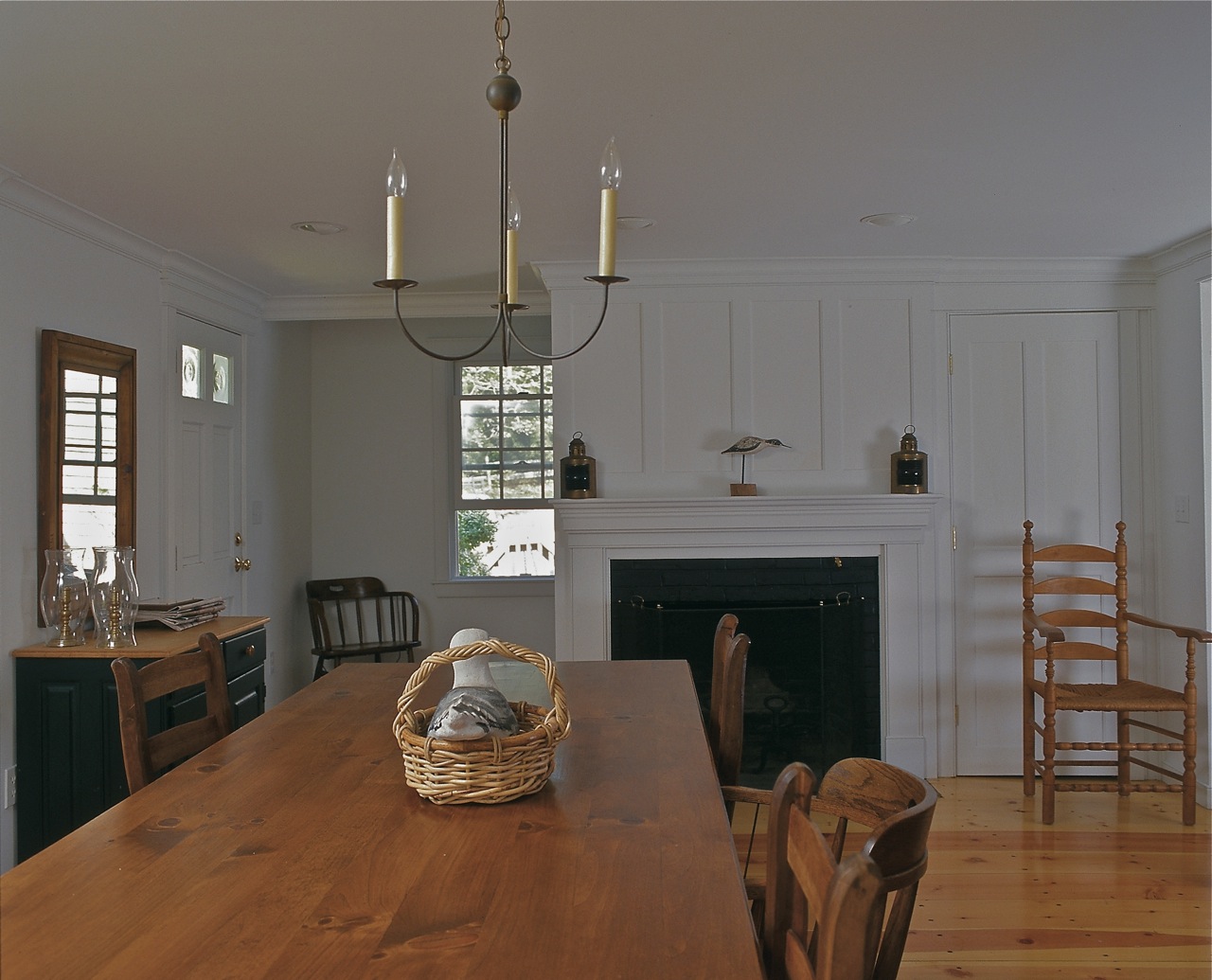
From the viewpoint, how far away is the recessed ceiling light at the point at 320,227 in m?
3.95

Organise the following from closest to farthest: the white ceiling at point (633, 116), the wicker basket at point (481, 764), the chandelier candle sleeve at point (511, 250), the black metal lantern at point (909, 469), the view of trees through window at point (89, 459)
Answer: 1. the wicker basket at point (481, 764)
2. the chandelier candle sleeve at point (511, 250)
3. the white ceiling at point (633, 116)
4. the view of trees through window at point (89, 459)
5. the black metal lantern at point (909, 469)

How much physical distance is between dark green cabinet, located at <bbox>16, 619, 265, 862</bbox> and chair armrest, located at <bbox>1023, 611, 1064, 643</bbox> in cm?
335

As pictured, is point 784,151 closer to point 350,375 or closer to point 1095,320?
point 1095,320

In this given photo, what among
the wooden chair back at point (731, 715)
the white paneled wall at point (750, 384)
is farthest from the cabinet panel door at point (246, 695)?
the wooden chair back at point (731, 715)

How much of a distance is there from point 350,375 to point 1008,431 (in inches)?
156

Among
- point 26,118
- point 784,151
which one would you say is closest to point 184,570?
point 26,118

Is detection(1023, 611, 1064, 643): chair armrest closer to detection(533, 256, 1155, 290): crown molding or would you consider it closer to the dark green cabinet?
detection(533, 256, 1155, 290): crown molding

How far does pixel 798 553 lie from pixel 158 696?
3.15 metres

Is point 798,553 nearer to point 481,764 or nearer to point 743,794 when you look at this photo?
point 743,794

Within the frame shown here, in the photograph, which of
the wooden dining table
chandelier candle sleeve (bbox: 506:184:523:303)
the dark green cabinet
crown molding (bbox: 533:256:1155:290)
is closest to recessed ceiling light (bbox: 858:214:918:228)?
crown molding (bbox: 533:256:1155:290)

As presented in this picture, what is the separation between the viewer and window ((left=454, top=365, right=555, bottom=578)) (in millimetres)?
6488

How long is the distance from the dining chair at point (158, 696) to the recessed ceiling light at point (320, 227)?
2.15 metres

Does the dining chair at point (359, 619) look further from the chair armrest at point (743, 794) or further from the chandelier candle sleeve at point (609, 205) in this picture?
the chandelier candle sleeve at point (609, 205)

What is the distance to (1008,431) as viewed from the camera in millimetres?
4836
